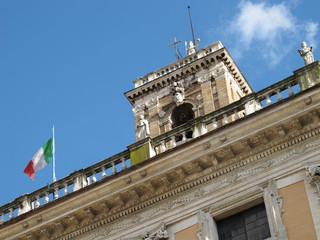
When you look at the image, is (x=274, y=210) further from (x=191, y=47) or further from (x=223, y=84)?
(x=191, y=47)

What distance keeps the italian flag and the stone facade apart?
424cm

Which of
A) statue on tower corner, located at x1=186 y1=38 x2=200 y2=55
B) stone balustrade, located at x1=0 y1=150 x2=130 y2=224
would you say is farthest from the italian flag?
statue on tower corner, located at x1=186 y1=38 x2=200 y2=55

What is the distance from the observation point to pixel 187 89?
4328cm

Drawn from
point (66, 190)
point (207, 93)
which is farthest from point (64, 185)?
point (207, 93)

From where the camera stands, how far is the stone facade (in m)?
20.7

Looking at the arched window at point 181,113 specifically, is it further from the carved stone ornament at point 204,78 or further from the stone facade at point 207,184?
the stone facade at point 207,184

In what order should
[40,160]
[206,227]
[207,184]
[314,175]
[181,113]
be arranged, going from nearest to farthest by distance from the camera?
1. [314,175]
2. [206,227]
3. [207,184]
4. [40,160]
5. [181,113]

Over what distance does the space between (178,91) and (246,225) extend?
22.5 m

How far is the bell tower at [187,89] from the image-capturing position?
42.3 metres

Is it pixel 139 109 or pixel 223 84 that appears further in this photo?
pixel 139 109

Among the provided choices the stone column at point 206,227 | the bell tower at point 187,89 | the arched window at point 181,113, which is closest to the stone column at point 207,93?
the bell tower at point 187,89

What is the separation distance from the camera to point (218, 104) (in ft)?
137

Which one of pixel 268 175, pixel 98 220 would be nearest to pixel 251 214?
pixel 268 175

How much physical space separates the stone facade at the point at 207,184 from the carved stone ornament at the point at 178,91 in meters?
Result: 18.1
